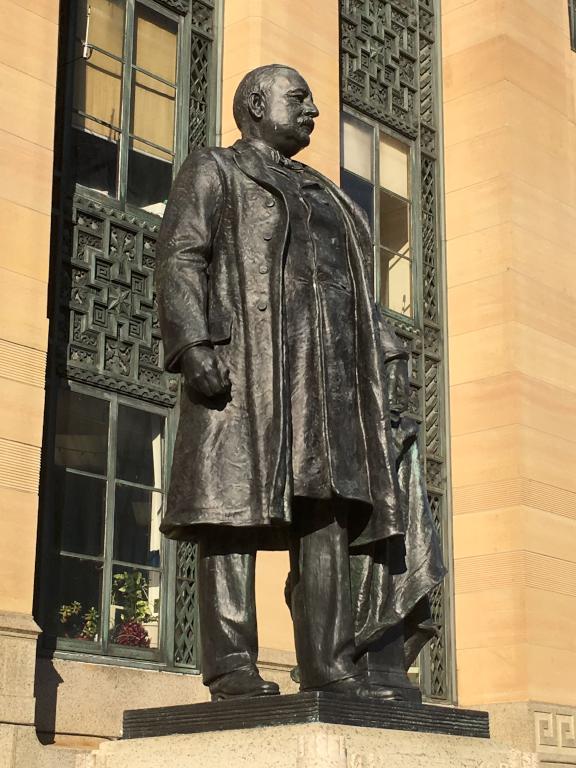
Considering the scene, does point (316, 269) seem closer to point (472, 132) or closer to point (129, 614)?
point (129, 614)

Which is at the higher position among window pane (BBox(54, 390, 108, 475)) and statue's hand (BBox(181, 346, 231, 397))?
window pane (BBox(54, 390, 108, 475))

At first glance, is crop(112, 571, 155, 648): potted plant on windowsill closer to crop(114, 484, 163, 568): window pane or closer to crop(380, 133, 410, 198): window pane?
crop(114, 484, 163, 568): window pane

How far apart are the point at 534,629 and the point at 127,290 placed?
249 inches

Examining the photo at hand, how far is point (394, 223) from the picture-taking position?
58.9 ft

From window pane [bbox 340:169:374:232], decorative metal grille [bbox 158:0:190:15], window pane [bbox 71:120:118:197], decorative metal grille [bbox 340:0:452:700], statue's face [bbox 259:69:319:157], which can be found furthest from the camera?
decorative metal grille [bbox 340:0:452:700]

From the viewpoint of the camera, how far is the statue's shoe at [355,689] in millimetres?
6293

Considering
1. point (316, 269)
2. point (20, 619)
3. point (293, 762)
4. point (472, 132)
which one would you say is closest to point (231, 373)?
point (316, 269)

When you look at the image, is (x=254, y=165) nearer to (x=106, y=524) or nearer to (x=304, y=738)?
(x=304, y=738)

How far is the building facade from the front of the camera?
12.3 meters

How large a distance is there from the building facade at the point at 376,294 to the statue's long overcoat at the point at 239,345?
5322mm

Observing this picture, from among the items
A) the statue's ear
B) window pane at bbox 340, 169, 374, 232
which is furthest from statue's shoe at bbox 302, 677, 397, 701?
window pane at bbox 340, 169, 374, 232

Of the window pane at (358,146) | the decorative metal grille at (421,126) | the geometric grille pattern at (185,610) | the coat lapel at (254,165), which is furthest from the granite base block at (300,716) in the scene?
the window pane at (358,146)

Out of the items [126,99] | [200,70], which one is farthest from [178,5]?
[126,99]

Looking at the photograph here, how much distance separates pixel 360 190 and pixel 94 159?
4.33 meters
